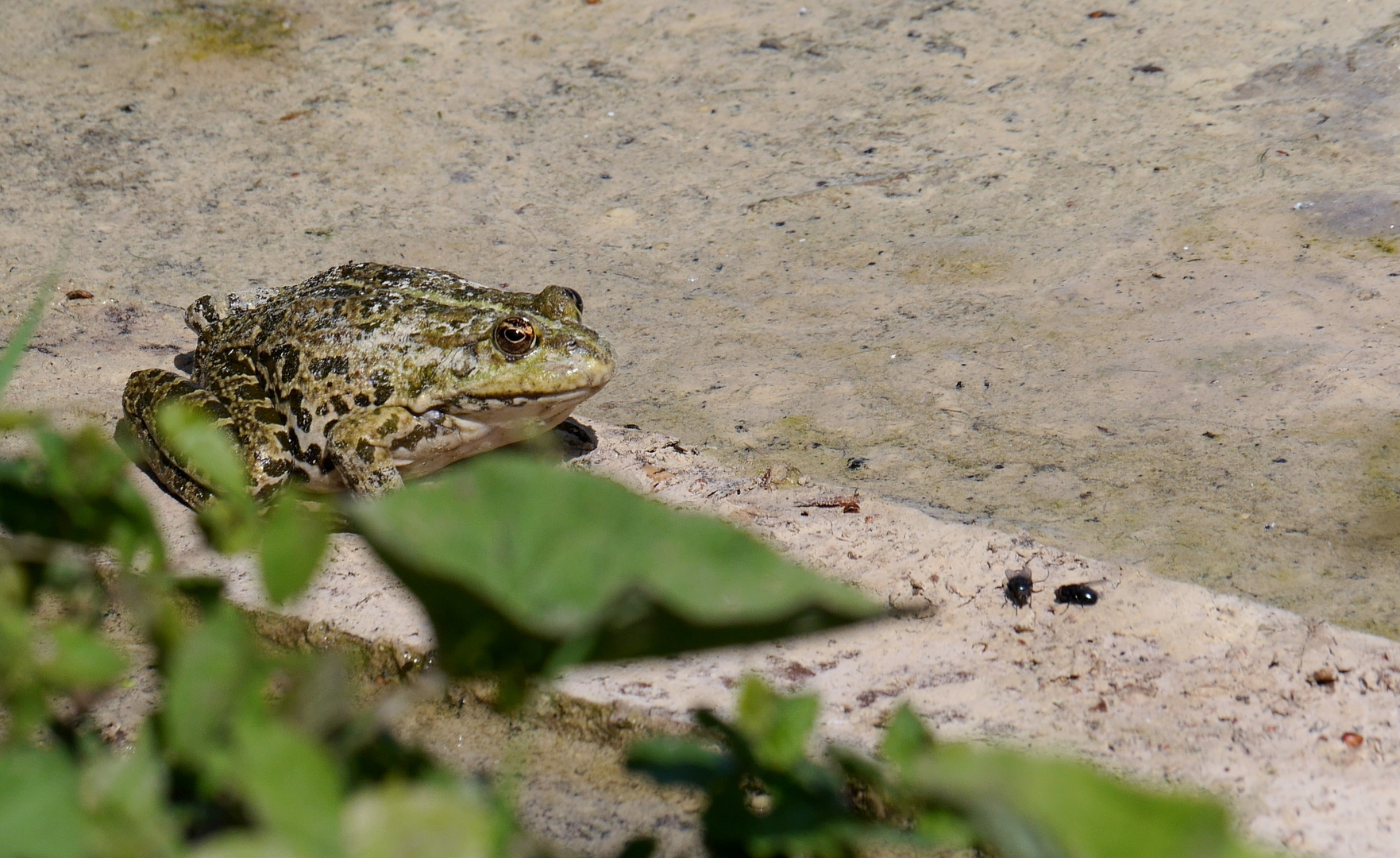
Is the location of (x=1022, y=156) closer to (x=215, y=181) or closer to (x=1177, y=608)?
(x=1177, y=608)

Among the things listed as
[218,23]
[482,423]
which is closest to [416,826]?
[482,423]

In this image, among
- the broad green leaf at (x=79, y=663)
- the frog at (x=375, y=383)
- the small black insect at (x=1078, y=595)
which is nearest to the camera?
the broad green leaf at (x=79, y=663)

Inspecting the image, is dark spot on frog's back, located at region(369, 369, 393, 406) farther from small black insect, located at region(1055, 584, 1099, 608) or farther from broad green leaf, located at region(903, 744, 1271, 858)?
broad green leaf, located at region(903, 744, 1271, 858)

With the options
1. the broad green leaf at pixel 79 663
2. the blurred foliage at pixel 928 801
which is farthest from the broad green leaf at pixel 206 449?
the blurred foliage at pixel 928 801

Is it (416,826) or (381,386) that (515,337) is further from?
(416,826)

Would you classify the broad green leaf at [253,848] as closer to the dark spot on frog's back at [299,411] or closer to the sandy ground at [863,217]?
the sandy ground at [863,217]

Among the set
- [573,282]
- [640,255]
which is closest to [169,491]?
[573,282]
